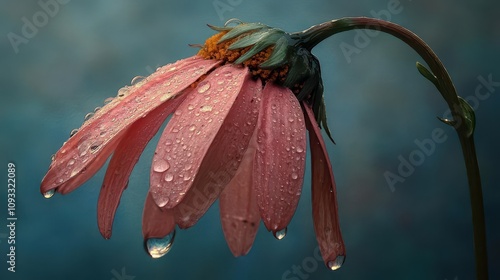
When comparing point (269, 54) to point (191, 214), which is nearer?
point (191, 214)

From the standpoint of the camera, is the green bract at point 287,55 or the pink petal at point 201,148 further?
the green bract at point 287,55

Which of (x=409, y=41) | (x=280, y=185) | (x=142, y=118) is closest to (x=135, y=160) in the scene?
(x=142, y=118)

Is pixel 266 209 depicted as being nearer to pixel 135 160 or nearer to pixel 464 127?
pixel 135 160

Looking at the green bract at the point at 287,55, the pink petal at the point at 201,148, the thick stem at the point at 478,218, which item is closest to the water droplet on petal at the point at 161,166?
the pink petal at the point at 201,148

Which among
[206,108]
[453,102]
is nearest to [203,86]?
[206,108]

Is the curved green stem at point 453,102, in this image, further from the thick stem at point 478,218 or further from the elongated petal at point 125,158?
the elongated petal at point 125,158

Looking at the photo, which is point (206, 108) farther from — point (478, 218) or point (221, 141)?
point (478, 218)

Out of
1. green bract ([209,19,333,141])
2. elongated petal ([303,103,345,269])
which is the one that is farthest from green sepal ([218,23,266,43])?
elongated petal ([303,103,345,269])
